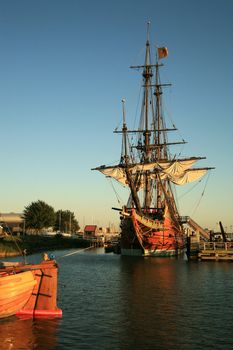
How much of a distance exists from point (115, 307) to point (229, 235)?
66045 millimetres

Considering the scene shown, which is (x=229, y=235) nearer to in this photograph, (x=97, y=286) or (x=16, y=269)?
(x=97, y=286)

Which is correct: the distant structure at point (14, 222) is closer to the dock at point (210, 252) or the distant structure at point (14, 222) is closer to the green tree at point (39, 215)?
the green tree at point (39, 215)

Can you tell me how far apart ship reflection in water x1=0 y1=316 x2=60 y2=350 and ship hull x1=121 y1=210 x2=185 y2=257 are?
1689 inches

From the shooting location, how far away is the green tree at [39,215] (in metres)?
118

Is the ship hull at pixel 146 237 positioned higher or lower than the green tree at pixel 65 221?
lower

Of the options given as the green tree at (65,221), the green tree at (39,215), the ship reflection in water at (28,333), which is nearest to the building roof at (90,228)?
the green tree at (65,221)

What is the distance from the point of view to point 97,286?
32250mm

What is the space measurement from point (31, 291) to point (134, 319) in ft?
17.0

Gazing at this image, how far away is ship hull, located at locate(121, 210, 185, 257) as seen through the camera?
6382 centimetres

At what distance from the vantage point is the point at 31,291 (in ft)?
61.8

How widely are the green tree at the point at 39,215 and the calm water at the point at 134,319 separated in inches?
3344

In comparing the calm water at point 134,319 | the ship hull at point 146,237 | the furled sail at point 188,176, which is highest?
the furled sail at point 188,176

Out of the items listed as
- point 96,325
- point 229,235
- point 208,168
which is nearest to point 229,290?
point 96,325

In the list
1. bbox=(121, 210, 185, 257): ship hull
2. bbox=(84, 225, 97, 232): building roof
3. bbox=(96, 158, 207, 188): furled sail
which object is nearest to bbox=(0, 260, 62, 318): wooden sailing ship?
bbox=(121, 210, 185, 257): ship hull
